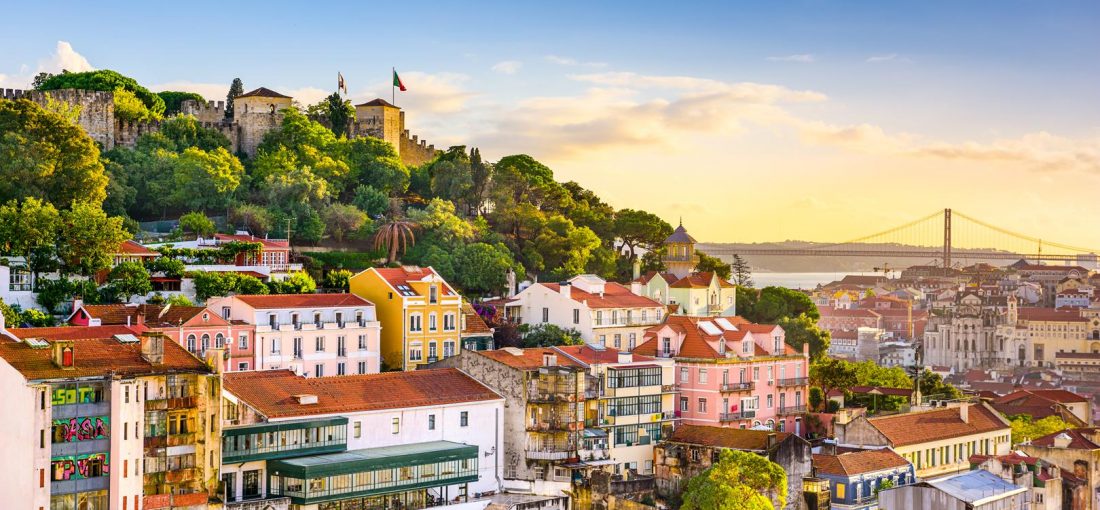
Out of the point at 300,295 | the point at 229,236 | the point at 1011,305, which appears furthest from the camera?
the point at 1011,305

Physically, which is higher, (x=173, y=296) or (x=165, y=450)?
(x=173, y=296)

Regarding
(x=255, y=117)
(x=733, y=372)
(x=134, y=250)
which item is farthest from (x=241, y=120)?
(x=733, y=372)

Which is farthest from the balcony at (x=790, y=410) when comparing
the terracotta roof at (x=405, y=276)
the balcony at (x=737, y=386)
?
the terracotta roof at (x=405, y=276)

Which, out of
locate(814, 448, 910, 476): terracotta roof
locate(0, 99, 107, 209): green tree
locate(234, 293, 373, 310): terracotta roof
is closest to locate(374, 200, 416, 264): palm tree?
locate(234, 293, 373, 310): terracotta roof

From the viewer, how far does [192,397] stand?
35594mm

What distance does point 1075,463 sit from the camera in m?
51.8

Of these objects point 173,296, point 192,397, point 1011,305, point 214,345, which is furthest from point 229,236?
point 1011,305

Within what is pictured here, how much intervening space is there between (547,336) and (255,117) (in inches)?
955

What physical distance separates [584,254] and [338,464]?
2906 centimetres

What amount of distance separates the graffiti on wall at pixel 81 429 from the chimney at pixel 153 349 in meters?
1.93

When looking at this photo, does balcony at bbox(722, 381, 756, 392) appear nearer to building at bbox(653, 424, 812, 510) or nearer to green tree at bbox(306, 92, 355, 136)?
building at bbox(653, 424, 812, 510)

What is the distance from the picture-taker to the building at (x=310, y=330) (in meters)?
45.2

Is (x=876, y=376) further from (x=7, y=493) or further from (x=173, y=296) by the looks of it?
(x=7, y=493)

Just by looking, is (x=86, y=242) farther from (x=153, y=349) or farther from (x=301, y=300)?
(x=153, y=349)
